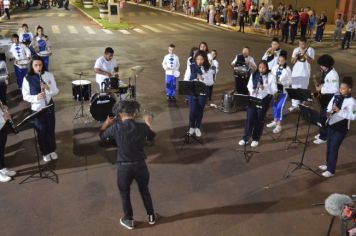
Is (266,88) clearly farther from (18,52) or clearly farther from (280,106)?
(18,52)

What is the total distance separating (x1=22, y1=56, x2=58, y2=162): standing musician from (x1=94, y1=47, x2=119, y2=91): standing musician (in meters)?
2.42

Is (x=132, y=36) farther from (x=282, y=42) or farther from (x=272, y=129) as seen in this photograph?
(x=272, y=129)

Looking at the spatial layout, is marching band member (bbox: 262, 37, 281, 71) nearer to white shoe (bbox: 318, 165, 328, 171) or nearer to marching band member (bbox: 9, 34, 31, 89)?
white shoe (bbox: 318, 165, 328, 171)

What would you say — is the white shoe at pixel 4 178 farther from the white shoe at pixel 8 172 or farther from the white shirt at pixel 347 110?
the white shirt at pixel 347 110

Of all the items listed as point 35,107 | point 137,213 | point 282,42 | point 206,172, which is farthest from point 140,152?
point 282,42

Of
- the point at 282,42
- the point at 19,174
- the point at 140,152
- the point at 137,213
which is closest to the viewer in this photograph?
the point at 140,152

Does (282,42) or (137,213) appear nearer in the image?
(137,213)

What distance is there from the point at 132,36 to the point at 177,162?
20.3 metres

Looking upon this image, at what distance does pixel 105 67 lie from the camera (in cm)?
1079

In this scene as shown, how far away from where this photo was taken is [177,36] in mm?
28016

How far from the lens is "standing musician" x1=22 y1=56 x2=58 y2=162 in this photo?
7.94 m

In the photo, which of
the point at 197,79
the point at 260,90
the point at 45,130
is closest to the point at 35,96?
the point at 45,130

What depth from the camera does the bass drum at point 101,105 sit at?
977 cm

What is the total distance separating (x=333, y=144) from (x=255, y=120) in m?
2.04
